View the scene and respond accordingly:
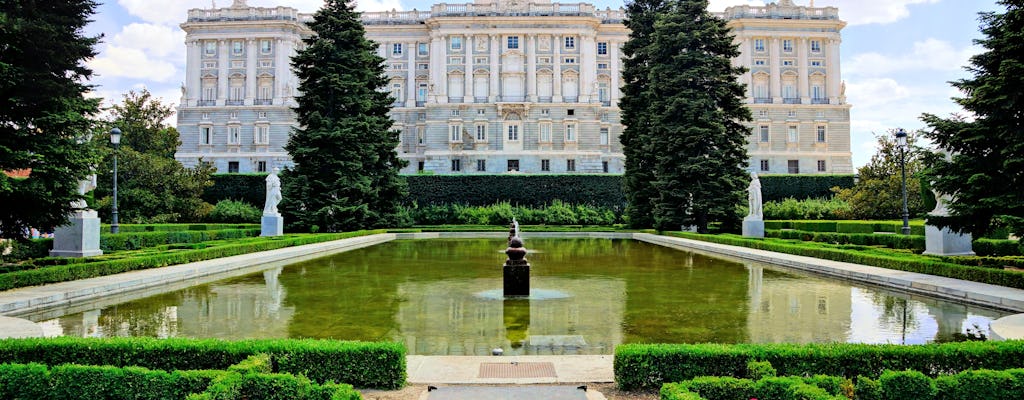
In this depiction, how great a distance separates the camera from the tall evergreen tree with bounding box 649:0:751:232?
93.0 ft

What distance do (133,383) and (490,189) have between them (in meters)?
39.6

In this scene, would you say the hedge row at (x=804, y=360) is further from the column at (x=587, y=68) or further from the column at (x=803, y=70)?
the column at (x=803, y=70)

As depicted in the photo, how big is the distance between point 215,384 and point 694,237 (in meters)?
22.3

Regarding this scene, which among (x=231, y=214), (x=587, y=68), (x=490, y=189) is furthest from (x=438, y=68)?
(x=231, y=214)

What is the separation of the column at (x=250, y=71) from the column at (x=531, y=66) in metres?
25.8

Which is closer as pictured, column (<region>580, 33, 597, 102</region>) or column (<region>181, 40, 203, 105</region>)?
column (<region>580, 33, 597, 102</region>)

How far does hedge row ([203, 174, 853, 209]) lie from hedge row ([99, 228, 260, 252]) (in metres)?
18.7

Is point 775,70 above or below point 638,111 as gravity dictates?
above

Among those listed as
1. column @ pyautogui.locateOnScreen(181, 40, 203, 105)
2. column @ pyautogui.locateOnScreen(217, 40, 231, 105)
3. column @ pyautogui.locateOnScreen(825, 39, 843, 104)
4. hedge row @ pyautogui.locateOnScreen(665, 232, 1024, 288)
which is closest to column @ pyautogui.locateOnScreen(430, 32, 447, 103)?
column @ pyautogui.locateOnScreen(217, 40, 231, 105)

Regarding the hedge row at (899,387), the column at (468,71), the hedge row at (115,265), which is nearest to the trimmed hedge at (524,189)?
the column at (468,71)

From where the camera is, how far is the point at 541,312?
932 cm

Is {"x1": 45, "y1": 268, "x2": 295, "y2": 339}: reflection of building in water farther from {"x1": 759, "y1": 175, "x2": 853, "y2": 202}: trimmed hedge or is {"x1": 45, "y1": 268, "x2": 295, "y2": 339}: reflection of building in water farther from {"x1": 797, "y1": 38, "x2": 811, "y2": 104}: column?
{"x1": 797, "y1": 38, "x2": 811, "y2": 104}: column

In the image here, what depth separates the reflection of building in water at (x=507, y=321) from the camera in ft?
23.6

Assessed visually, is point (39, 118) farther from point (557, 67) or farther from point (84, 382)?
point (557, 67)
